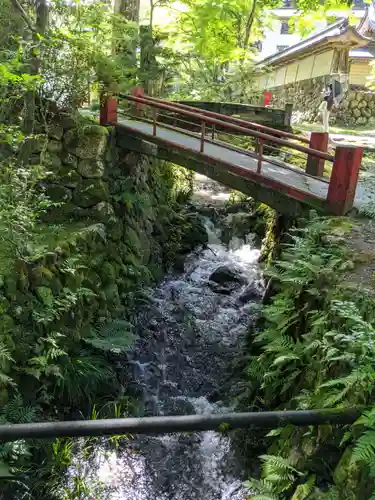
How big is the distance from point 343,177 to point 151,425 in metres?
6.51

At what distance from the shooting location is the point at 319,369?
196 inches

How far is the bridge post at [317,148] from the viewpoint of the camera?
9516 mm

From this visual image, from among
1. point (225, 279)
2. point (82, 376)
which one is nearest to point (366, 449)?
point (82, 376)

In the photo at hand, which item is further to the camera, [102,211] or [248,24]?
[248,24]

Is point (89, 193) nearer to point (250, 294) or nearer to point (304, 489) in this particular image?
point (250, 294)

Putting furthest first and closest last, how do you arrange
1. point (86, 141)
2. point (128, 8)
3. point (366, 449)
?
point (128, 8) → point (86, 141) → point (366, 449)

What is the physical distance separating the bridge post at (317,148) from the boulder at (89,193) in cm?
490

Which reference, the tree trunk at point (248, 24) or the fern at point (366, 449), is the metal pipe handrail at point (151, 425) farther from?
the tree trunk at point (248, 24)

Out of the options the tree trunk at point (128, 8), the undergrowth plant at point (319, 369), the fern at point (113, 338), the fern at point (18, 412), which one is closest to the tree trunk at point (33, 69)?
the fern at point (113, 338)

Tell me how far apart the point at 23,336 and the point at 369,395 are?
14.8ft

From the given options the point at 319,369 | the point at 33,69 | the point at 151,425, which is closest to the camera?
the point at 151,425

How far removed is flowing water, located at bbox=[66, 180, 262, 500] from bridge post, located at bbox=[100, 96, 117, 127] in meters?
4.33

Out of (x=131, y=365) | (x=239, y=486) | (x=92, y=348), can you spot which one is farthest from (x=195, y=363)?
(x=239, y=486)

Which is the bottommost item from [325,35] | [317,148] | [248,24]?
[317,148]
